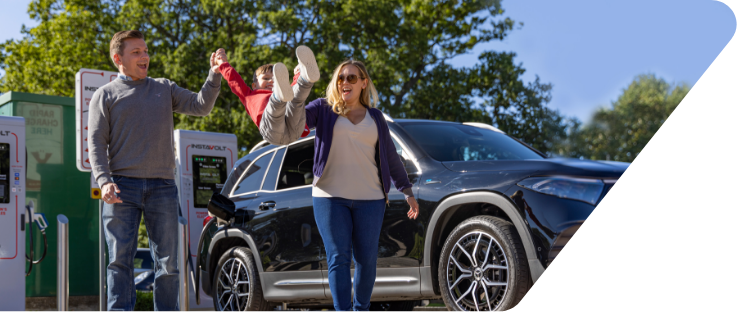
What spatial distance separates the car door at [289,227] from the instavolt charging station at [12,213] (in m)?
2.82

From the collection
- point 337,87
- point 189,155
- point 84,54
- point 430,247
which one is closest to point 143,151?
point 337,87

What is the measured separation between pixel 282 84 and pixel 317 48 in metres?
18.9

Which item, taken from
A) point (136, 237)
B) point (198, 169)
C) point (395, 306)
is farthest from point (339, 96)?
point (198, 169)

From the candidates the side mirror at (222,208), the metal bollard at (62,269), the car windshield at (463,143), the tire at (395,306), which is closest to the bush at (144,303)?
the side mirror at (222,208)

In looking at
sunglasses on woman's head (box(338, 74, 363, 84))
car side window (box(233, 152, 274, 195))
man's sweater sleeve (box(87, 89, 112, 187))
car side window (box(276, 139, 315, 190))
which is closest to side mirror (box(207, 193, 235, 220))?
car side window (box(233, 152, 274, 195))

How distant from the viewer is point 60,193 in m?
9.98

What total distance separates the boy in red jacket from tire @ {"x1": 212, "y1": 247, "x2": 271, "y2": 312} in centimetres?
286

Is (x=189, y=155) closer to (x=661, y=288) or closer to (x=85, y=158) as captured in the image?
(x=85, y=158)

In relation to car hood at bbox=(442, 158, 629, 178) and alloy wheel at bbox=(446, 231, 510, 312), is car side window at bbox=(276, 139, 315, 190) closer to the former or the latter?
car hood at bbox=(442, 158, 629, 178)

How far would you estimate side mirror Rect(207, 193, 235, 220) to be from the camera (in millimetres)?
7238

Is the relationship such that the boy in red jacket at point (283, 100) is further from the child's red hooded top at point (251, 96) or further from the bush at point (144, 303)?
the bush at point (144, 303)

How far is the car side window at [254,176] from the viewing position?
7.09 m

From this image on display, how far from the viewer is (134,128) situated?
459cm

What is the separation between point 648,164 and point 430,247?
77.7 inches
